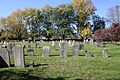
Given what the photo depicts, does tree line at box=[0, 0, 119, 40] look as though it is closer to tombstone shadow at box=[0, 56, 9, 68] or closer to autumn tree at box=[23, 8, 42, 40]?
autumn tree at box=[23, 8, 42, 40]

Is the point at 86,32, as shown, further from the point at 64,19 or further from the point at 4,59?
the point at 4,59

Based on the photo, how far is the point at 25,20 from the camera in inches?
3853

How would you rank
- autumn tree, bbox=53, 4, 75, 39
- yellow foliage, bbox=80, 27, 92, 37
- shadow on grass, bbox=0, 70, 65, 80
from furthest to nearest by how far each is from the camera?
1. autumn tree, bbox=53, 4, 75, 39
2. yellow foliage, bbox=80, 27, 92, 37
3. shadow on grass, bbox=0, 70, 65, 80

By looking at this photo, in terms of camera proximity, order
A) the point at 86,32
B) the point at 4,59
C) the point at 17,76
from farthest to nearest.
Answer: the point at 86,32
the point at 4,59
the point at 17,76

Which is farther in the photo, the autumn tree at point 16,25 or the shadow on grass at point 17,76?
the autumn tree at point 16,25

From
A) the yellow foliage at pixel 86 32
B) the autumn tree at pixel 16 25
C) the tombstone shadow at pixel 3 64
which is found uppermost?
the autumn tree at pixel 16 25

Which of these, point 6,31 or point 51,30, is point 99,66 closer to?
point 51,30

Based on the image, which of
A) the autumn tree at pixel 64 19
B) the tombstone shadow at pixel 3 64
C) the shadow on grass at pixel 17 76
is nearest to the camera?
the shadow on grass at pixel 17 76

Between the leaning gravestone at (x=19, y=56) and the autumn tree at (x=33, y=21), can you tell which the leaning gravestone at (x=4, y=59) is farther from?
the autumn tree at (x=33, y=21)

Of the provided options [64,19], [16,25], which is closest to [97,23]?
[64,19]

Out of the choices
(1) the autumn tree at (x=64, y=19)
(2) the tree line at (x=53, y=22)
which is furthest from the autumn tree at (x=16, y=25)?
(1) the autumn tree at (x=64, y=19)

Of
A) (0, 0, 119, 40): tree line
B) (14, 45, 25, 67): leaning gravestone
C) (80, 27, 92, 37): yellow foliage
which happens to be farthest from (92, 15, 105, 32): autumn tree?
(14, 45, 25, 67): leaning gravestone

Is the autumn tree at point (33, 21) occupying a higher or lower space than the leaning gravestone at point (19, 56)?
higher

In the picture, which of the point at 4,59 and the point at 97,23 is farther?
the point at 97,23
